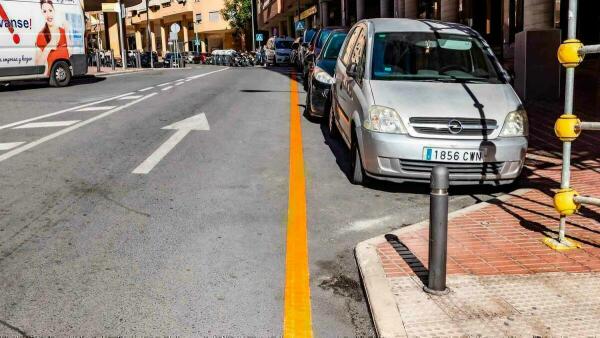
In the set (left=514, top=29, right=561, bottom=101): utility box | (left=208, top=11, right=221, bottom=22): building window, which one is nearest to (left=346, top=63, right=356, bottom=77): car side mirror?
(left=514, top=29, right=561, bottom=101): utility box

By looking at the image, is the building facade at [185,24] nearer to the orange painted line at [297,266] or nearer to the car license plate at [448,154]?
the orange painted line at [297,266]

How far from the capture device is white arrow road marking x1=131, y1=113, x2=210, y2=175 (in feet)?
24.0

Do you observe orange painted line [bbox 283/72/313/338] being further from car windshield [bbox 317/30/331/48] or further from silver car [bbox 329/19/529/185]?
car windshield [bbox 317/30/331/48]

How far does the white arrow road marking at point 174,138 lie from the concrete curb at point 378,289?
3.46 m

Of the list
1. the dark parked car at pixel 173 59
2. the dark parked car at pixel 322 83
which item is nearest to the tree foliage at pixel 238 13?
the dark parked car at pixel 173 59

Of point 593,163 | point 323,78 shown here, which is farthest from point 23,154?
point 593,163

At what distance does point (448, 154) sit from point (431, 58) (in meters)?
1.67

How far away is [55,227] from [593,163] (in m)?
6.04

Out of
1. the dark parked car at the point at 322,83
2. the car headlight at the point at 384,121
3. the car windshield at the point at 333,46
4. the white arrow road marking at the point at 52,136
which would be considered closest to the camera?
the car headlight at the point at 384,121

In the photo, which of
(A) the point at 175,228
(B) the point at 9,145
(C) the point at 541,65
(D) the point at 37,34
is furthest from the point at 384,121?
(D) the point at 37,34

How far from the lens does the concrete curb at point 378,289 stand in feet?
10.5

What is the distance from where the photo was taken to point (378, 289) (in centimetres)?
364

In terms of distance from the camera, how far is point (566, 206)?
4352 millimetres

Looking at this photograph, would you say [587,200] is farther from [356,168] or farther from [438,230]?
[356,168]
